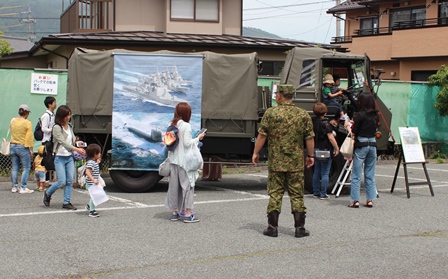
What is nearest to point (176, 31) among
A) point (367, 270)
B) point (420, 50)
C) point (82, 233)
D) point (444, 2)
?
point (420, 50)

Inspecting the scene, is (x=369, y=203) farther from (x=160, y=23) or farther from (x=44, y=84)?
(x=160, y=23)

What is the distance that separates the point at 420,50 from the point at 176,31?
36.7ft

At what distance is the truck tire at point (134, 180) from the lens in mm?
12055

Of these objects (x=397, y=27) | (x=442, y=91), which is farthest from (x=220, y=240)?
(x=397, y=27)

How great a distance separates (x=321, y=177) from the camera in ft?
38.3

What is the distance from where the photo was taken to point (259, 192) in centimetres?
1248

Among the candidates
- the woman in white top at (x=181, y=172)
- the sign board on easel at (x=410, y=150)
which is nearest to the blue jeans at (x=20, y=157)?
the woman in white top at (x=181, y=172)

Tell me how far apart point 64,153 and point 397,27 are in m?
24.9

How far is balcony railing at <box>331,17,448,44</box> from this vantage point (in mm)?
29562

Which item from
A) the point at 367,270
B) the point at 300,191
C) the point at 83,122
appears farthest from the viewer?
the point at 83,122

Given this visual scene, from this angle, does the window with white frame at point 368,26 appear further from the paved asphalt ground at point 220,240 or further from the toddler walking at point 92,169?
the toddler walking at point 92,169

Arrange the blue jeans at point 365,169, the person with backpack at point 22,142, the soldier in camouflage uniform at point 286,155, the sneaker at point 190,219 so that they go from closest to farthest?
the soldier in camouflage uniform at point 286,155
the sneaker at point 190,219
the blue jeans at point 365,169
the person with backpack at point 22,142

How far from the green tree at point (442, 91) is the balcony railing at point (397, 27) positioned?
8.18m

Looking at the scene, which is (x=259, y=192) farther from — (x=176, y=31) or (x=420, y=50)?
(x=420, y=50)
